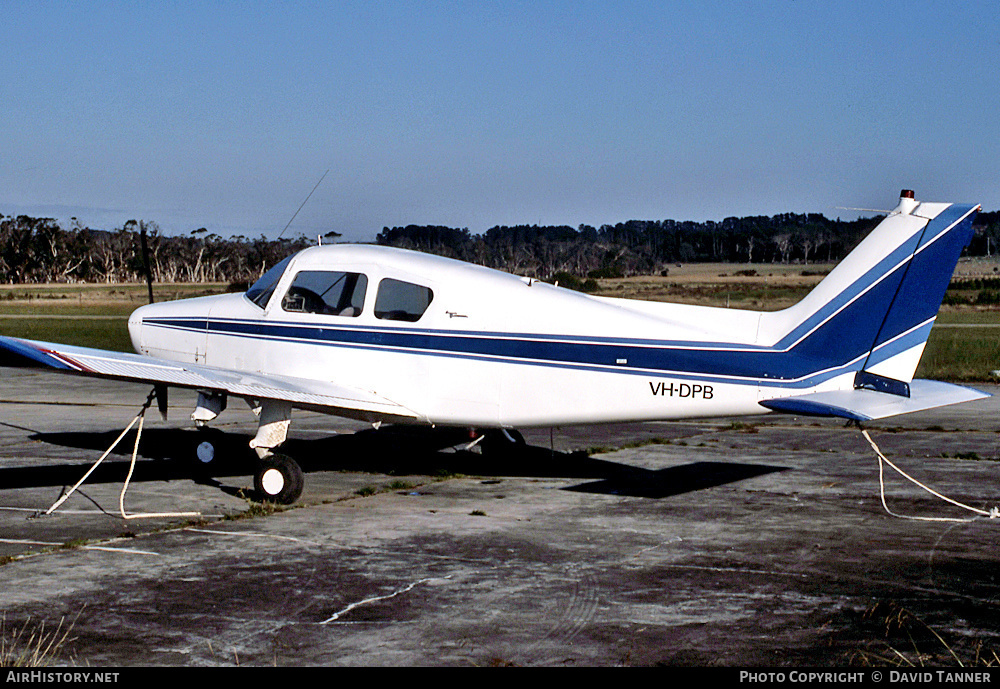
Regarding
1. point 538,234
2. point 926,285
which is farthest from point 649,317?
point 538,234

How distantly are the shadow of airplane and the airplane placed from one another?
135 cm

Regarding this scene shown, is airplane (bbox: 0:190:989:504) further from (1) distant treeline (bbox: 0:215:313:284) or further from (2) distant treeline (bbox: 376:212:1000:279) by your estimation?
(1) distant treeline (bbox: 0:215:313:284)

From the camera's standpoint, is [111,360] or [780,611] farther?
[111,360]

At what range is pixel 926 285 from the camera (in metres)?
10.4

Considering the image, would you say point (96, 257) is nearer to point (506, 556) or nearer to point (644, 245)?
point (644, 245)

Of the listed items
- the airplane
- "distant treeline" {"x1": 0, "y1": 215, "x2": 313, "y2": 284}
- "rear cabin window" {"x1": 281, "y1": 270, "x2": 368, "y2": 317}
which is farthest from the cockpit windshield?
"distant treeline" {"x1": 0, "y1": 215, "x2": 313, "y2": 284}

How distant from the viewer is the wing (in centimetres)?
1030

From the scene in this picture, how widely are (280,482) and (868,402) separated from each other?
6149mm

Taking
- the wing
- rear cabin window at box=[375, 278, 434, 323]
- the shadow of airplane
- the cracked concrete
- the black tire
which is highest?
rear cabin window at box=[375, 278, 434, 323]

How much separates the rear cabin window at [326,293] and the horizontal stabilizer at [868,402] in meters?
4.81

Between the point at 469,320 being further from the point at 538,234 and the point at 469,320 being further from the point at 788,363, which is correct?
the point at 538,234

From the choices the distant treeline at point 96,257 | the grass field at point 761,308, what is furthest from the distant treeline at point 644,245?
the distant treeline at point 96,257

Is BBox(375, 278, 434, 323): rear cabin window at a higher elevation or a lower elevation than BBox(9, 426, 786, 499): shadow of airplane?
higher
